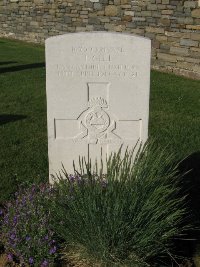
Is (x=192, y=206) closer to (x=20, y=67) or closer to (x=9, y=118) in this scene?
(x=9, y=118)

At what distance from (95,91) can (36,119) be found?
324 cm

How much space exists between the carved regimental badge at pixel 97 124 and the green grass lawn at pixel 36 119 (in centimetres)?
59

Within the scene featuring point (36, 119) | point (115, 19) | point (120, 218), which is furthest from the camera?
point (115, 19)

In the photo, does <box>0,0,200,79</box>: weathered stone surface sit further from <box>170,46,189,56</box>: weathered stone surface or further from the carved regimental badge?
the carved regimental badge

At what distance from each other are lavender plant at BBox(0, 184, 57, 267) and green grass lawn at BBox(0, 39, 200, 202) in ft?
1.68

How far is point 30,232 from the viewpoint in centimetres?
307

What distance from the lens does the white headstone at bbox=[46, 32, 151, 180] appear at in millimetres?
3498

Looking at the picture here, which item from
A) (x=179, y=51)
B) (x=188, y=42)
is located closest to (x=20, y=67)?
(x=179, y=51)

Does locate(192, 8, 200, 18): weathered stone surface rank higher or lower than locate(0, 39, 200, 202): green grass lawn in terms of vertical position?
higher

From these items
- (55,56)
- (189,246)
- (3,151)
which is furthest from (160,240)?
(3,151)

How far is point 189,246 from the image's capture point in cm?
346

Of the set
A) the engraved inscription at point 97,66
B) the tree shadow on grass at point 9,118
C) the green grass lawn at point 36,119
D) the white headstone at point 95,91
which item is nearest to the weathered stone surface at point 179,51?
the green grass lawn at point 36,119

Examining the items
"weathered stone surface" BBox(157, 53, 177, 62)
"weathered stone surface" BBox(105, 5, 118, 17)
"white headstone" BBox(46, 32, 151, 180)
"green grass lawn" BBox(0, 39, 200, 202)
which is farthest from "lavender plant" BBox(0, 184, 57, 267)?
"weathered stone surface" BBox(105, 5, 118, 17)

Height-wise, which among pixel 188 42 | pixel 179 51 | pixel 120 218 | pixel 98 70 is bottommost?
pixel 120 218
